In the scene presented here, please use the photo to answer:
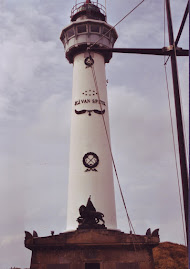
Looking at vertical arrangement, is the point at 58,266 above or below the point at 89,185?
below

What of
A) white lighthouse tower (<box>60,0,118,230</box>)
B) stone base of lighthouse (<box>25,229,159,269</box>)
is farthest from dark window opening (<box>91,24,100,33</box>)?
stone base of lighthouse (<box>25,229,159,269</box>)

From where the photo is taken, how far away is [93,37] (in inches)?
1203

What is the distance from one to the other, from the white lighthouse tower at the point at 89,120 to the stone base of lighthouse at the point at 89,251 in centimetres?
471

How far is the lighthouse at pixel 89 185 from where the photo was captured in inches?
781

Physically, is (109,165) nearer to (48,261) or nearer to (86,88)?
(86,88)

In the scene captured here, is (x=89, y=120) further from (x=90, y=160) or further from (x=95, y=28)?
(x=95, y=28)

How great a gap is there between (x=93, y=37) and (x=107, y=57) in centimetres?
277

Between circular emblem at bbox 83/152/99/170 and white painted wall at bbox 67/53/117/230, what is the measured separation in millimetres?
267

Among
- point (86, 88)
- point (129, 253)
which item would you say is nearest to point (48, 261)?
point (129, 253)

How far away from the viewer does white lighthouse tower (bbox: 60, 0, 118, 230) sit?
25578 mm

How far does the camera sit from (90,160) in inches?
1046

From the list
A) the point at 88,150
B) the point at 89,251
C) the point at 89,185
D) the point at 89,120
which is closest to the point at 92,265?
the point at 89,251

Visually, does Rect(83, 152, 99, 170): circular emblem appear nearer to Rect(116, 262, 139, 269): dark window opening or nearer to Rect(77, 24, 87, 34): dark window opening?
Rect(116, 262, 139, 269): dark window opening

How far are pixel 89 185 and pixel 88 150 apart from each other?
2882 mm
